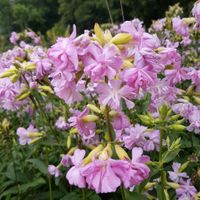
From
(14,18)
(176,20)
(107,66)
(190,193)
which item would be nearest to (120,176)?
(107,66)

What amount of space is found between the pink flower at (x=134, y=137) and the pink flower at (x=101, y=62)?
0.52 metres

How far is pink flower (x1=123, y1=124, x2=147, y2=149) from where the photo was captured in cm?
168

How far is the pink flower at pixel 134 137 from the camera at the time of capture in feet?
5.52

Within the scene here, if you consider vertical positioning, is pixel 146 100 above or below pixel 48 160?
above

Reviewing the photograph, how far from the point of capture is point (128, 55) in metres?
1.24

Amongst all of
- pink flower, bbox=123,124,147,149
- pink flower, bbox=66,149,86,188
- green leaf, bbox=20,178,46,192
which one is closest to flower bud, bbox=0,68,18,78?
pink flower, bbox=123,124,147,149

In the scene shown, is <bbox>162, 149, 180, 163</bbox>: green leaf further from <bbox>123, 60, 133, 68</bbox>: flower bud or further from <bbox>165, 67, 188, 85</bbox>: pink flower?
<bbox>123, 60, 133, 68</bbox>: flower bud

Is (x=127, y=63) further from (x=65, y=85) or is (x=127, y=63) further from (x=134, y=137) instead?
(x=134, y=137)

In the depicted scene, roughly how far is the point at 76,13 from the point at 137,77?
105ft

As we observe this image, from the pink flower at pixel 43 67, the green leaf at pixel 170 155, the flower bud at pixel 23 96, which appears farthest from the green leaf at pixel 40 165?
the green leaf at pixel 170 155

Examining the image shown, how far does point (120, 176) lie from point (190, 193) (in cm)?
77

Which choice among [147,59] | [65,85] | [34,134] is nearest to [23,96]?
[34,134]

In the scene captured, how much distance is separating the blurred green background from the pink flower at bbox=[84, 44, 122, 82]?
1.18 metres

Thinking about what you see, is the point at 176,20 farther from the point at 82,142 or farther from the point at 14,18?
the point at 14,18
